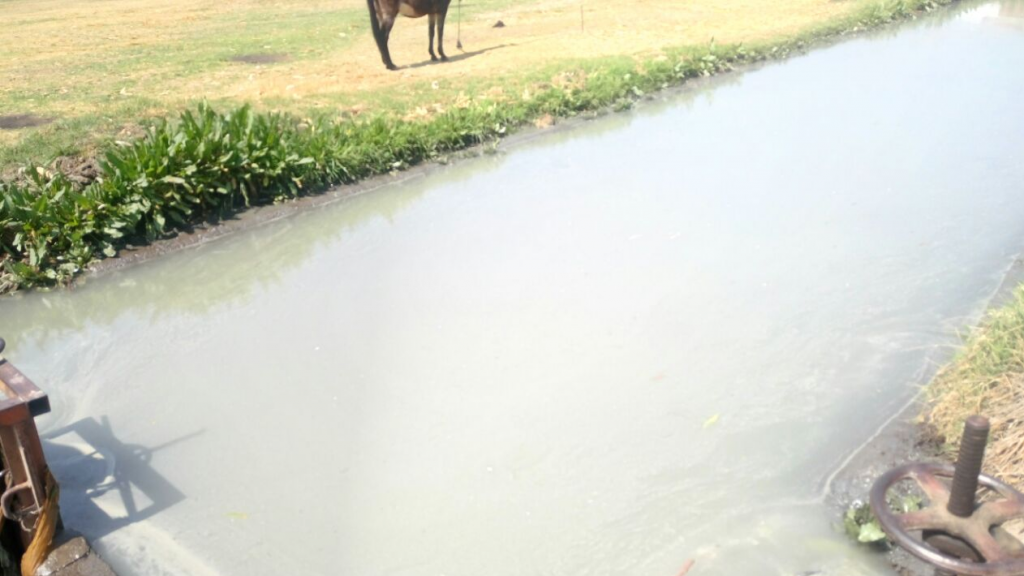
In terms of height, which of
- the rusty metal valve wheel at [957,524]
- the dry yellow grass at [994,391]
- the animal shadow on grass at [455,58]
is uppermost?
the animal shadow on grass at [455,58]

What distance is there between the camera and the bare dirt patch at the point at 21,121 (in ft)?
33.2

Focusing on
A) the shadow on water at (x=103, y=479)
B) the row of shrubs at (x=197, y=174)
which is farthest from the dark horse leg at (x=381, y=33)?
the shadow on water at (x=103, y=479)

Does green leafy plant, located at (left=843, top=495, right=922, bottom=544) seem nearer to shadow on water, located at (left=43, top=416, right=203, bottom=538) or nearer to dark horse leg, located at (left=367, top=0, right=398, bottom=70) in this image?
shadow on water, located at (left=43, top=416, right=203, bottom=538)

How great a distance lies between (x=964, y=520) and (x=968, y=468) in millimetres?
339

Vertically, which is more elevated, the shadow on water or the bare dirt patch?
the bare dirt patch

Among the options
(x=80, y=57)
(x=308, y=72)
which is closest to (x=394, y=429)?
(x=308, y=72)

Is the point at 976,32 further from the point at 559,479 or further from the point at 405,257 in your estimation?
the point at 559,479

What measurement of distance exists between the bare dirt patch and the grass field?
0.45ft

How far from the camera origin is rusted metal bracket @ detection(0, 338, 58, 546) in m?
4.32

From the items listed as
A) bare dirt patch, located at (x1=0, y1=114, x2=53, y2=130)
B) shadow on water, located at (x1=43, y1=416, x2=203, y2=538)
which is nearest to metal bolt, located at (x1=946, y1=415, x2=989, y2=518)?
shadow on water, located at (x1=43, y1=416, x2=203, y2=538)

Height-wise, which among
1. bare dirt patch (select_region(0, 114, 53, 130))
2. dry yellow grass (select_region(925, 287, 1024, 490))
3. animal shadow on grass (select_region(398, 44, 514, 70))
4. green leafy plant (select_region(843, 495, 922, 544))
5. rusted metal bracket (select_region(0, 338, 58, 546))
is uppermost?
bare dirt patch (select_region(0, 114, 53, 130))

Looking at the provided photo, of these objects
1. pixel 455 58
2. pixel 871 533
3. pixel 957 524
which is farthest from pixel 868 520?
pixel 455 58

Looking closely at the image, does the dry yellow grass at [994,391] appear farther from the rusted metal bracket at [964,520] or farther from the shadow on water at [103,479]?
the shadow on water at [103,479]

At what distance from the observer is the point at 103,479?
530 cm
